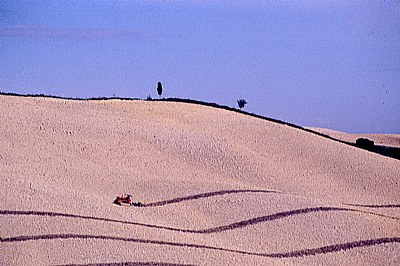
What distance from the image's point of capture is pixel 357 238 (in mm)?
12273

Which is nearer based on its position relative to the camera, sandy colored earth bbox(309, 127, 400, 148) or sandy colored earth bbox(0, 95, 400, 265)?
sandy colored earth bbox(0, 95, 400, 265)

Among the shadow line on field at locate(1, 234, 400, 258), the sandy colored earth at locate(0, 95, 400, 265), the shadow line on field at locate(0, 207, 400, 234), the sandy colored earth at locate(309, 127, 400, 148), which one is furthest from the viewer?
the sandy colored earth at locate(309, 127, 400, 148)

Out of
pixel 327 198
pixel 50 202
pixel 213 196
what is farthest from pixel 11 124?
pixel 327 198

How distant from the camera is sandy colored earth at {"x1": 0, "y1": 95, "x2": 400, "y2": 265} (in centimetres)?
1117

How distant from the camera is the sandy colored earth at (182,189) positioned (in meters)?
11.2

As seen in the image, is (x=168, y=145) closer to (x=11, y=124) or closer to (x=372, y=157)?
(x=11, y=124)

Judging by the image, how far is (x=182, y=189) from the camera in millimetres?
13922

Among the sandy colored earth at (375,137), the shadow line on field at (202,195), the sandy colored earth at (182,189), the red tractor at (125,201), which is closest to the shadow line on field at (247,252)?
the sandy colored earth at (182,189)

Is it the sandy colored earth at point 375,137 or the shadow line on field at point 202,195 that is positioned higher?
the sandy colored earth at point 375,137

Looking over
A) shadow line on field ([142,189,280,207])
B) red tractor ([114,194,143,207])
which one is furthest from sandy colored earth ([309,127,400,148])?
red tractor ([114,194,143,207])

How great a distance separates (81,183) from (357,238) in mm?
5266

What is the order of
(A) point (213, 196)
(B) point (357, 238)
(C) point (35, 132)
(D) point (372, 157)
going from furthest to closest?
1. (D) point (372, 157)
2. (C) point (35, 132)
3. (A) point (213, 196)
4. (B) point (357, 238)

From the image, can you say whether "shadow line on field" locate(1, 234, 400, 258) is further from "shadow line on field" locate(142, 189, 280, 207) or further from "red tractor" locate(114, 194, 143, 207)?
"shadow line on field" locate(142, 189, 280, 207)

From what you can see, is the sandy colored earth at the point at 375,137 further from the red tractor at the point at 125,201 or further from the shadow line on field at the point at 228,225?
the red tractor at the point at 125,201
